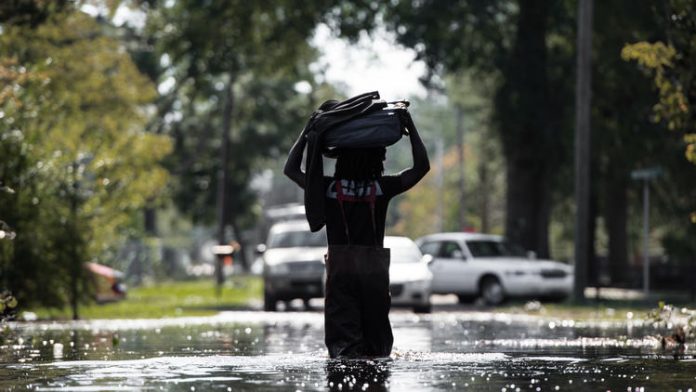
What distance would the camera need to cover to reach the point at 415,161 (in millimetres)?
12820

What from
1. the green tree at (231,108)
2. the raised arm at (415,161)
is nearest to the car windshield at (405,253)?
the green tree at (231,108)

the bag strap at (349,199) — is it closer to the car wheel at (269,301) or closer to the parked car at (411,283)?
the parked car at (411,283)

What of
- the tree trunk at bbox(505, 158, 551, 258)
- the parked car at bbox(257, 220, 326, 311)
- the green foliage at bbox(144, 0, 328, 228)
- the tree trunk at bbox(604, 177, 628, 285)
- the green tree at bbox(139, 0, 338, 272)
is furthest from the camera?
the green foliage at bbox(144, 0, 328, 228)

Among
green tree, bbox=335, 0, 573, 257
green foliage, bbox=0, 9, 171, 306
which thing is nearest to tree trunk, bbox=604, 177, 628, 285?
green tree, bbox=335, 0, 573, 257

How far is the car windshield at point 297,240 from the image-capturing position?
33.0 m

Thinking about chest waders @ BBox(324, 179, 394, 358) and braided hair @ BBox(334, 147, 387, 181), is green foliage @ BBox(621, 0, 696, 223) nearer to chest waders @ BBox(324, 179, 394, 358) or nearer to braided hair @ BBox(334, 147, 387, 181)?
braided hair @ BBox(334, 147, 387, 181)

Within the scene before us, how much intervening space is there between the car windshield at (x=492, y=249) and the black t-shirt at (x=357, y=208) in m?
23.1

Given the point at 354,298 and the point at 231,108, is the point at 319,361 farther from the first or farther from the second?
the point at 231,108

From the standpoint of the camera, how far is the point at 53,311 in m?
24.4

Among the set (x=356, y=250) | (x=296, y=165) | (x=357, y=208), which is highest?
(x=296, y=165)

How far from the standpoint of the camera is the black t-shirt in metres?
12.5

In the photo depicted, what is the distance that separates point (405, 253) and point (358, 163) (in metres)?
18.2

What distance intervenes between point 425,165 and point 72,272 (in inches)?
430

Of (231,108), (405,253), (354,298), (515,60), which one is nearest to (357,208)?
(354,298)
